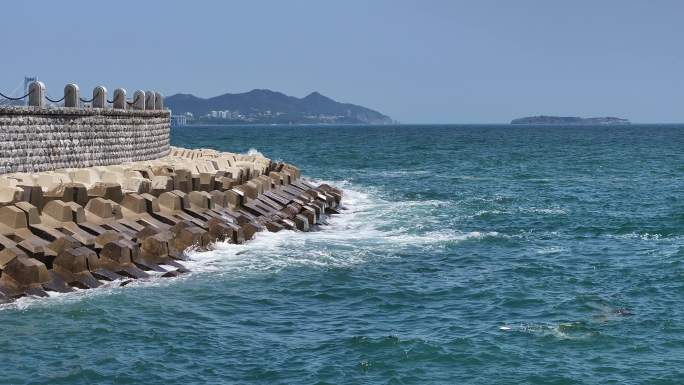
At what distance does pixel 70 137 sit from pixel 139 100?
847 cm

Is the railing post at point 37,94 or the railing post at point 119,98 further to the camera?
the railing post at point 119,98

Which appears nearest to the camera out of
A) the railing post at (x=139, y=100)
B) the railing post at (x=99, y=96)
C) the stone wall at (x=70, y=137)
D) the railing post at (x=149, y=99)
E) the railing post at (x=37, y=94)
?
the stone wall at (x=70, y=137)

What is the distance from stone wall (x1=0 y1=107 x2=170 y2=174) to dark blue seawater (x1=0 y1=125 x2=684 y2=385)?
6.46 metres

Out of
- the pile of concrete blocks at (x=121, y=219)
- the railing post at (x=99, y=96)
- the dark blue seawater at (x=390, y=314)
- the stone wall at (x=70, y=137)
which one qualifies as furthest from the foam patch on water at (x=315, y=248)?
the railing post at (x=99, y=96)

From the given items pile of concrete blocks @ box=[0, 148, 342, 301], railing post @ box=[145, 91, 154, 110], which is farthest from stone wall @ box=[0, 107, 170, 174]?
railing post @ box=[145, 91, 154, 110]

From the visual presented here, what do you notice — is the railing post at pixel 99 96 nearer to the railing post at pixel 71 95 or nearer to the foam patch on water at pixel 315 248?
the railing post at pixel 71 95

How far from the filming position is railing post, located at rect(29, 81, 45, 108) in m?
25.9

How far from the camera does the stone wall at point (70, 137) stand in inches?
945

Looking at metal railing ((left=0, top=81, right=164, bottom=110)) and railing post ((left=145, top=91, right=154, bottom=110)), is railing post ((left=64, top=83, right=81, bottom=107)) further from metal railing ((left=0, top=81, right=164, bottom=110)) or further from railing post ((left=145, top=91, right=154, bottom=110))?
railing post ((left=145, top=91, right=154, bottom=110))

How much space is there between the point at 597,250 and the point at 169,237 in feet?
34.1

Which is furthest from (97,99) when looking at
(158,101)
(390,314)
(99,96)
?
(390,314)

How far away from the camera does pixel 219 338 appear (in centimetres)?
1439

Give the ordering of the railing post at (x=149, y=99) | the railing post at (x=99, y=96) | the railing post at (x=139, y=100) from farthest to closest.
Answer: the railing post at (x=149, y=99) < the railing post at (x=139, y=100) < the railing post at (x=99, y=96)

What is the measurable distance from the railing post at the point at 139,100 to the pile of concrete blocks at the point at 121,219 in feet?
19.4
